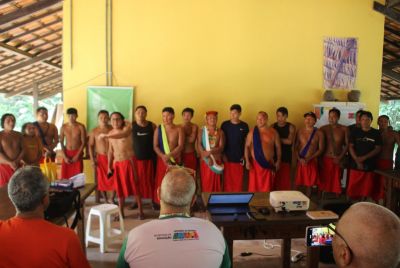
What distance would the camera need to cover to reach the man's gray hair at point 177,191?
1585 millimetres

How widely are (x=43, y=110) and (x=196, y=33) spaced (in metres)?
2.65

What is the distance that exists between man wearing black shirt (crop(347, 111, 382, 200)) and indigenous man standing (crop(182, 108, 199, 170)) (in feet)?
7.51

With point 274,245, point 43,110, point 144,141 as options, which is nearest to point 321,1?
point 144,141

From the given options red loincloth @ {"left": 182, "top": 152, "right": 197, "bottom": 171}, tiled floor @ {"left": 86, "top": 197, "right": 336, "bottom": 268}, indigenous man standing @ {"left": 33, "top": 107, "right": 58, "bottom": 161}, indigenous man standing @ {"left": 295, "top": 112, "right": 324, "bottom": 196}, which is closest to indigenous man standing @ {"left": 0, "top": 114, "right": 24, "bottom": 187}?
indigenous man standing @ {"left": 33, "top": 107, "right": 58, "bottom": 161}

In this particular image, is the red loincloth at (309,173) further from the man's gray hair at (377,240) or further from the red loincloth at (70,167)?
the man's gray hair at (377,240)

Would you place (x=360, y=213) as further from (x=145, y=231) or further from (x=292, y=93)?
(x=292, y=93)

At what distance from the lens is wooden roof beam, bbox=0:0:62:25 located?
5.66 meters

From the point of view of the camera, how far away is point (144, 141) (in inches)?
189

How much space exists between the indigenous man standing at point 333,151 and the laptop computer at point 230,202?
297cm

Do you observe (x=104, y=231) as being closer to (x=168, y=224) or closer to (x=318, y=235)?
(x=168, y=224)

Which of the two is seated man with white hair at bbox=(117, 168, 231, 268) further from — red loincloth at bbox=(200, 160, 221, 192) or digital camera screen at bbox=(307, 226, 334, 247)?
red loincloth at bbox=(200, 160, 221, 192)

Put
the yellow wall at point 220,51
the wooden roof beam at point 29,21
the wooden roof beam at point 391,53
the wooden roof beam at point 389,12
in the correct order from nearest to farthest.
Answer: the yellow wall at point 220,51, the wooden roof beam at point 389,12, the wooden roof beam at point 29,21, the wooden roof beam at point 391,53

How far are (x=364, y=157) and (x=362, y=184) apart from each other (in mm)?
409

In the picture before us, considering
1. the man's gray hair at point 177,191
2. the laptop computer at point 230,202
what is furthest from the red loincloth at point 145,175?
the man's gray hair at point 177,191
